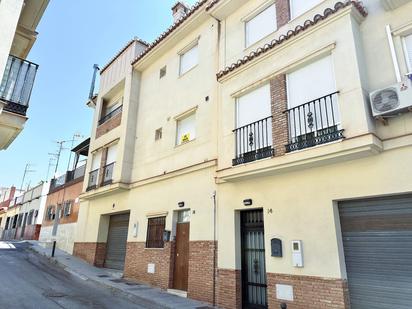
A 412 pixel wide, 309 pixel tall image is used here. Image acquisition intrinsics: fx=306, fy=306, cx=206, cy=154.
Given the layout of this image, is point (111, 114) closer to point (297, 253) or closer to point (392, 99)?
point (297, 253)

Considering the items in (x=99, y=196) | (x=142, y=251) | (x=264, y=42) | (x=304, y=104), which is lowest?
(x=142, y=251)

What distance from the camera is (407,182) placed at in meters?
6.17

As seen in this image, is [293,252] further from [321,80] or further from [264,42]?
[264,42]

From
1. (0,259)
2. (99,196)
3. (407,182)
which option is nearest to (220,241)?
(407,182)

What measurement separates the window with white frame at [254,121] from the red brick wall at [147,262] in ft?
16.1

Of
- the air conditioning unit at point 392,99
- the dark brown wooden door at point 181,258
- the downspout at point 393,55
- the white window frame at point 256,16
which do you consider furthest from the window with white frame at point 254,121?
the dark brown wooden door at point 181,258

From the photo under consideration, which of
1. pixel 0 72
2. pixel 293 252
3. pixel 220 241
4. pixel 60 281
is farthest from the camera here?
pixel 60 281

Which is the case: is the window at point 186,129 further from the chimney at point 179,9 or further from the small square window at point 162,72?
the chimney at point 179,9

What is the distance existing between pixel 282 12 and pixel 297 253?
7.20m

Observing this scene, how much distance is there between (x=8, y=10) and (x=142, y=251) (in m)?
9.54

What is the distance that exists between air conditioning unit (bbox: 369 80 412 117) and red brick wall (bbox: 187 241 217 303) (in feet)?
19.6

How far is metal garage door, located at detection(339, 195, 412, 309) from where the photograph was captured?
20.2 feet

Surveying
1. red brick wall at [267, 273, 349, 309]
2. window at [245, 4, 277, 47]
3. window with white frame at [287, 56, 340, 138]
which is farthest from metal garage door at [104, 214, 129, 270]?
window with white frame at [287, 56, 340, 138]

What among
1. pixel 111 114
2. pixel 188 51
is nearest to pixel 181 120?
pixel 188 51
